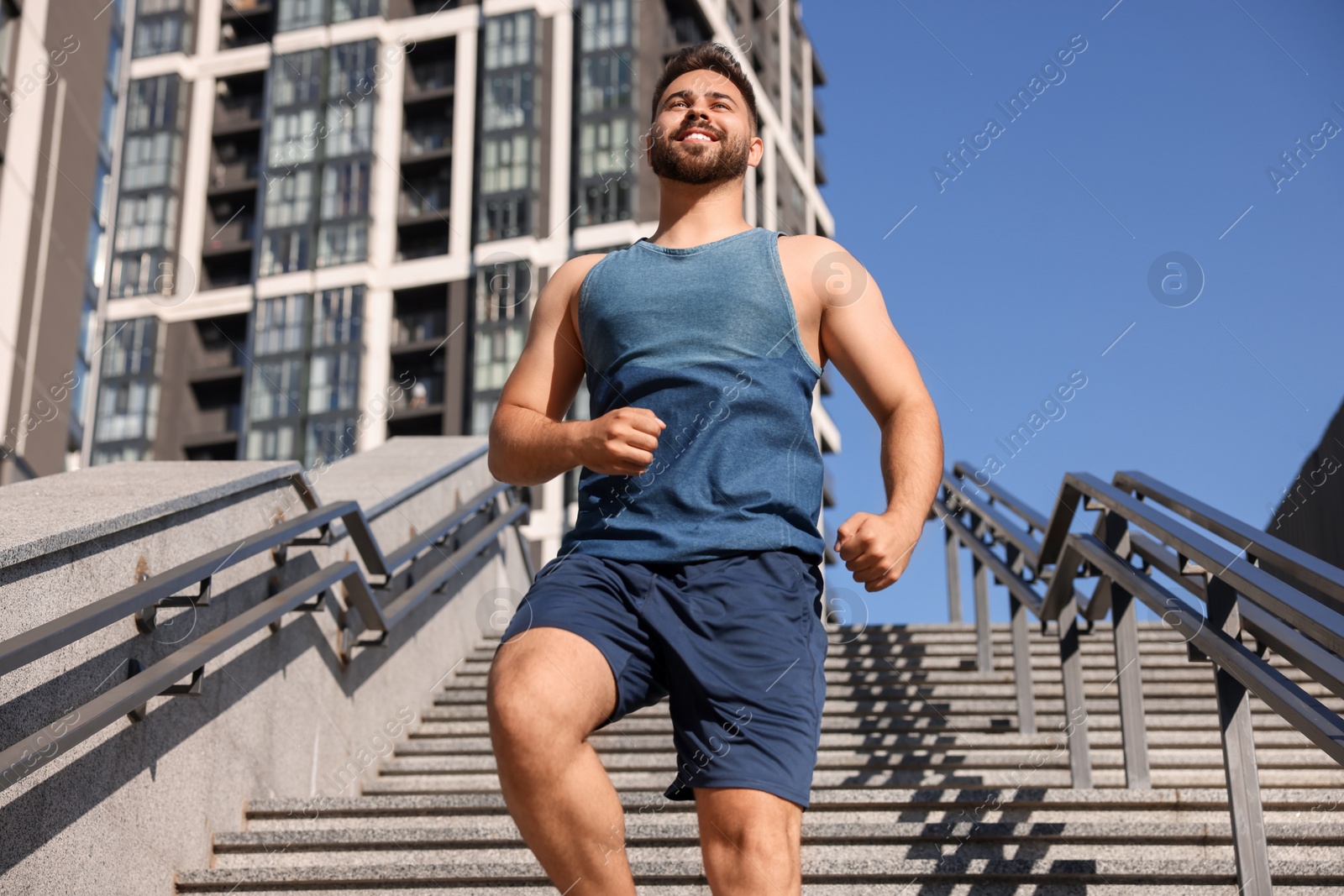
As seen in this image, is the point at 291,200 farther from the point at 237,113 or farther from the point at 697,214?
the point at 697,214

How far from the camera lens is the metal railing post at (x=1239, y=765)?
8.77 ft

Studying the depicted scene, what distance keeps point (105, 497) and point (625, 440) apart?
211 centimetres

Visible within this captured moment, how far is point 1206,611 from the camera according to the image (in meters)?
2.99

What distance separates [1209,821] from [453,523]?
3.53 metres

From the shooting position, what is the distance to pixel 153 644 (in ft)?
11.0

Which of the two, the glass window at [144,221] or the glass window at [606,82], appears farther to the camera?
the glass window at [144,221]

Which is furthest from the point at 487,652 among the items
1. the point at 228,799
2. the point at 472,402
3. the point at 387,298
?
the point at 387,298

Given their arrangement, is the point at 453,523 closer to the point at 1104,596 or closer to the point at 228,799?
the point at 228,799

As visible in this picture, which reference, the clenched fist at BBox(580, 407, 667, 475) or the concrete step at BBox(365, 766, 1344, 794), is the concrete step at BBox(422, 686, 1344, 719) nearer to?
the concrete step at BBox(365, 766, 1344, 794)

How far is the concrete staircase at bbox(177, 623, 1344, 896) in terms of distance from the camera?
10.5 feet

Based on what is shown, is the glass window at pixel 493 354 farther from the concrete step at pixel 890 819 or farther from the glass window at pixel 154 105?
the concrete step at pixel 890 819

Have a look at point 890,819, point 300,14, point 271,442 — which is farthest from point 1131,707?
point 300,14

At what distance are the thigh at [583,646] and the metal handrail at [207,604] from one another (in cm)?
118

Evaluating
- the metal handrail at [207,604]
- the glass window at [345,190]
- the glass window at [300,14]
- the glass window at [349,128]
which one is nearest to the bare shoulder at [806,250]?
the metal handrail at [207,604]
